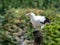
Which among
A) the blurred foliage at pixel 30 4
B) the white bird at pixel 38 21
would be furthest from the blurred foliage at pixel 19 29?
the blurred foliage at pixel 30 4

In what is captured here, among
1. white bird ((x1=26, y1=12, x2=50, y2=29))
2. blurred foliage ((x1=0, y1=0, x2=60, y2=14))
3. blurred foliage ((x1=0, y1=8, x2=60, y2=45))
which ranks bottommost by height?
blurred foliage ((x1=0, y1=8, x2=60, y2=45))

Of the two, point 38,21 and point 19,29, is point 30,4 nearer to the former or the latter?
point 38,21

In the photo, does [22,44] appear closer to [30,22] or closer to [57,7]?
[30,22]

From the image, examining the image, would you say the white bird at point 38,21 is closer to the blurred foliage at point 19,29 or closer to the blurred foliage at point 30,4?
the blurred foliage at point 19,29

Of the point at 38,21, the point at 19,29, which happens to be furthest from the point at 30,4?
the point at 19,29

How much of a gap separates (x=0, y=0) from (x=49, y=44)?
4.02m

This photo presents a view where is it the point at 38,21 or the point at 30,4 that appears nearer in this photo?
the point at 38,21

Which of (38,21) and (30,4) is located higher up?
(30,4)

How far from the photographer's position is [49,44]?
17.1 feet

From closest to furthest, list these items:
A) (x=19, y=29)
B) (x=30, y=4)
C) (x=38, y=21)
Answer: (x=19, y=29) → (x=38, y=21) → (x=30, y=4)

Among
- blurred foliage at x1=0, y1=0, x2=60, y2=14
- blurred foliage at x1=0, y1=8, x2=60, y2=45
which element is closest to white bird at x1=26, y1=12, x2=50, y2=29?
blurred foliage at x1=0, y1=8, x2=60, y2=45

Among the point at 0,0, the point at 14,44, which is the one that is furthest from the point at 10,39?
the point at 0,0

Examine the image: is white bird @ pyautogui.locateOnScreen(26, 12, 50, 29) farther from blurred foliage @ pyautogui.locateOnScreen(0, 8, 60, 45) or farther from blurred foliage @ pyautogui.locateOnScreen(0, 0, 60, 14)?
blurred foliage @ pyautogui.locateOnScreen(0, 0, 60, 14)

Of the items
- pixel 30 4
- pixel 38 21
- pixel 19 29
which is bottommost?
pixel 19 29
